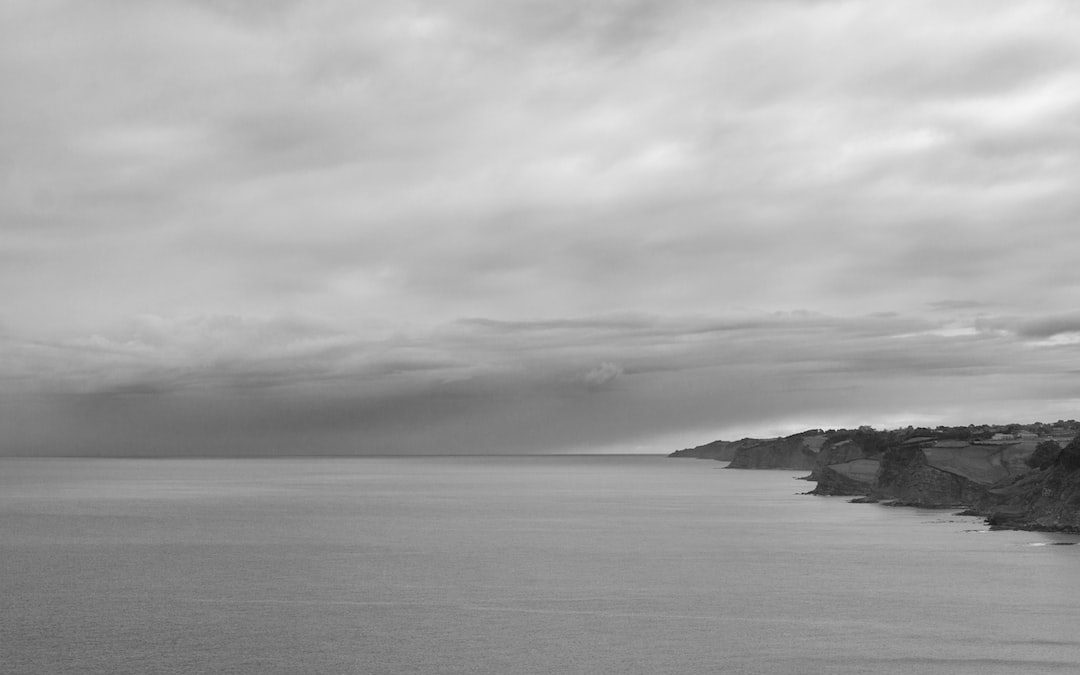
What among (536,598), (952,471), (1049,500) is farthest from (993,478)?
(536,598)

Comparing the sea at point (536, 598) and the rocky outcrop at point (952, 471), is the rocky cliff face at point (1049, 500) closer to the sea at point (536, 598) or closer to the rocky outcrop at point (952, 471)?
the sea at point (536, 598)

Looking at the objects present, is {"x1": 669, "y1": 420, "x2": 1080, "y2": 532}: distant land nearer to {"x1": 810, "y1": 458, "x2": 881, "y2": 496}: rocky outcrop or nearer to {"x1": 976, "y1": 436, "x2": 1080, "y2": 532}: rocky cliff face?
{"x1": 976, "y1": 436, "x2": 1080, "y2": 532}: rocky cliff face

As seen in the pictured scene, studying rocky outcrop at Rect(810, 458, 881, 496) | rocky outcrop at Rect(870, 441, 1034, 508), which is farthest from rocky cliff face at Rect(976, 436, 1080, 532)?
rocky outcrop at Rect(810, 458, 881, 496)

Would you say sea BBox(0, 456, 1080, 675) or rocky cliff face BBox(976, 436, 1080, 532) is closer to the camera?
sea BBox(0, 456, 1080, 675)

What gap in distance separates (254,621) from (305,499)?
114m

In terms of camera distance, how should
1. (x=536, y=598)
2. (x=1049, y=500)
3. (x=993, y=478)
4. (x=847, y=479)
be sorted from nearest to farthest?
(x=536, y=598) → (x=1049, y=500) → (x=993, y=478) → (x=847, y=479)

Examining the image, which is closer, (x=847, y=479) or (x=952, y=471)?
(x=952, y=471)

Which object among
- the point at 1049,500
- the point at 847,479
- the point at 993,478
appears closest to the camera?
the point at 1049,500

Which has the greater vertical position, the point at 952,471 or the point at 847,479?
the point at 952,471

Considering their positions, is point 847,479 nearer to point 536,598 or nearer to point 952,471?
point 952,471

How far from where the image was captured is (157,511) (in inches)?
4919

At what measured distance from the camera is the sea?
3909 centimetres

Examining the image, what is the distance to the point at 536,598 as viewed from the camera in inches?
2084

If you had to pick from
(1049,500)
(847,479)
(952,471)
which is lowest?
(847,479)
